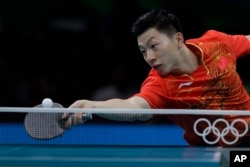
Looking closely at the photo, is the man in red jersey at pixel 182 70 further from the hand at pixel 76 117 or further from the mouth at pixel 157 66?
the hand at pixel 76 117

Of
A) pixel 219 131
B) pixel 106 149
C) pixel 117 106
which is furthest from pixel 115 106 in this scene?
pixel 219 131

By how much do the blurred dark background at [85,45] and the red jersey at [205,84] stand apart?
2675mm

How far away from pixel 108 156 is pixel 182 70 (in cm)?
81

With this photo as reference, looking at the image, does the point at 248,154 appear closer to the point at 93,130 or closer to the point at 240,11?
the point at 93,130

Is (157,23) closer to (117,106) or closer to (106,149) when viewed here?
(117,106)

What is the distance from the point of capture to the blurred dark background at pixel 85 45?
6445mm

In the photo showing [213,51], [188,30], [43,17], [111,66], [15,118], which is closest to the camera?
[15,118]

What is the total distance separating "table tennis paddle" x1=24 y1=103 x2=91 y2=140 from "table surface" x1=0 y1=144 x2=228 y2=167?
0.20 feet

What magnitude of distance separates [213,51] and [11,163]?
4.61ft

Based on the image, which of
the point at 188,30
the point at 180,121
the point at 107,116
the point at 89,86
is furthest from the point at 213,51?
the point at 89,86

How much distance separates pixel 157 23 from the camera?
10.9 ft

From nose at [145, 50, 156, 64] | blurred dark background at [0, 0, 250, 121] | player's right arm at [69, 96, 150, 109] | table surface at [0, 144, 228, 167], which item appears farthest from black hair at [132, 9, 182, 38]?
blurred dark background at [0, 0, 250, 121]

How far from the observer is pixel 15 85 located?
6.65m

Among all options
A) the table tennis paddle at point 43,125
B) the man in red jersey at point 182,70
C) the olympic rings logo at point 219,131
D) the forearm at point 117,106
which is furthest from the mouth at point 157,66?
the table tennis paddle at point 43,125
